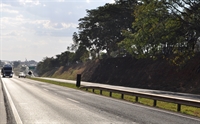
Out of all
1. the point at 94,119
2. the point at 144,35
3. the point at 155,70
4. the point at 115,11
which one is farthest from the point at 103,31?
the point at 94,119

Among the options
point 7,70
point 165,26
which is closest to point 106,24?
point 165,26

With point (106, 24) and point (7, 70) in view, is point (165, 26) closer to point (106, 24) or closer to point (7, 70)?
point (106, 24)

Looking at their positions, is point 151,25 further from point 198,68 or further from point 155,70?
point 155,70

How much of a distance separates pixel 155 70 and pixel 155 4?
15.5 metres

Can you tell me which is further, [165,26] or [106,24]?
[106,24]

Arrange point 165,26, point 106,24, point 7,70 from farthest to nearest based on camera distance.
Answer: point 7,70 < point 106,24 < point 165,26

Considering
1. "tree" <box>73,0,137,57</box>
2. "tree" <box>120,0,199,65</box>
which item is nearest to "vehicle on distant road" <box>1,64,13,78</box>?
"tree" <box>73,0,137,57</box>

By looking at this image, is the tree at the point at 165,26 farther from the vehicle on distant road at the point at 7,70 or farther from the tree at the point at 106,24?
the vehicle on distant road at the point at 7,70

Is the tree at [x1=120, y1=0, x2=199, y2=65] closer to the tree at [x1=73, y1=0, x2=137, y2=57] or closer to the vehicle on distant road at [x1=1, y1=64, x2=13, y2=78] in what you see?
the tree at [x1=73, y1=0, x2=137, y2=57]

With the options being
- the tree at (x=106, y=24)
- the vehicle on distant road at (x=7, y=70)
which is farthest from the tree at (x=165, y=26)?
the vehicle on distant road at (x=7, y=70)

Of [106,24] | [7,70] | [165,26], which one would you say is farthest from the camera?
[7,70]

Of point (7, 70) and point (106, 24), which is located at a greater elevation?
point (106, 24)

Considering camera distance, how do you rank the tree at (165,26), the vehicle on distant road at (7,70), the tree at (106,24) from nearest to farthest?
the tree at (165,26) → the tree at (106,24) → the vehicle on distant road at (7,70)

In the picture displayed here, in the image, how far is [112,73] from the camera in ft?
198
